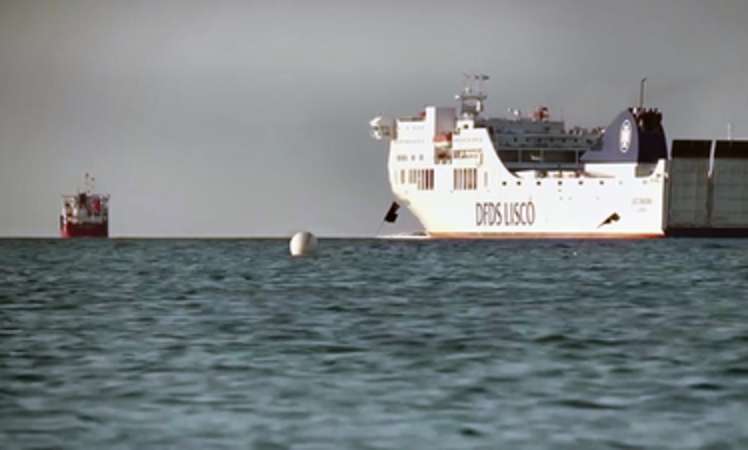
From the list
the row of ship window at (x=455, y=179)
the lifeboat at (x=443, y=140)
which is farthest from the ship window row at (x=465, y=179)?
the lifeboat at (x=443, y=140)

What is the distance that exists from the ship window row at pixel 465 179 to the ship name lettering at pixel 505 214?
1644 millimetres

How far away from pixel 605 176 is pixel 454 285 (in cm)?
7787

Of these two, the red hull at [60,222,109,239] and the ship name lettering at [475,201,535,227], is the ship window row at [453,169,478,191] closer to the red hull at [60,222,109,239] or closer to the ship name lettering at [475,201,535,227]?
the ship name lettering at [475,201,535,227]

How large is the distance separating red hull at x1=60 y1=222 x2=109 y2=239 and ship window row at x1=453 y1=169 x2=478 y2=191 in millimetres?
64809

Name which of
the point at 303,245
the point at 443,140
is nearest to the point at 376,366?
the point at 303,245

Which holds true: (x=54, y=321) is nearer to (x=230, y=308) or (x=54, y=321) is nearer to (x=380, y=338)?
(x=230, y=308)

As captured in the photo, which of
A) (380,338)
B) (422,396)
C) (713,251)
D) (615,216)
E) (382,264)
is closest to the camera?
(422,396)

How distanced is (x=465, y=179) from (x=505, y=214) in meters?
5.42

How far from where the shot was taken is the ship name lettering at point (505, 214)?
132m

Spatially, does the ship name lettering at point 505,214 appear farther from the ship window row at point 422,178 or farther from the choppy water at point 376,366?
the choppy water at point 376,366

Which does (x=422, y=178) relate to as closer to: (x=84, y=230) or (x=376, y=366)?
(x=84, y=230)

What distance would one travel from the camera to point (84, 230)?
194625 millimetres

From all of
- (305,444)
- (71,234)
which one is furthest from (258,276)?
(71,234)

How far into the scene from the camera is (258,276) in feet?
208
